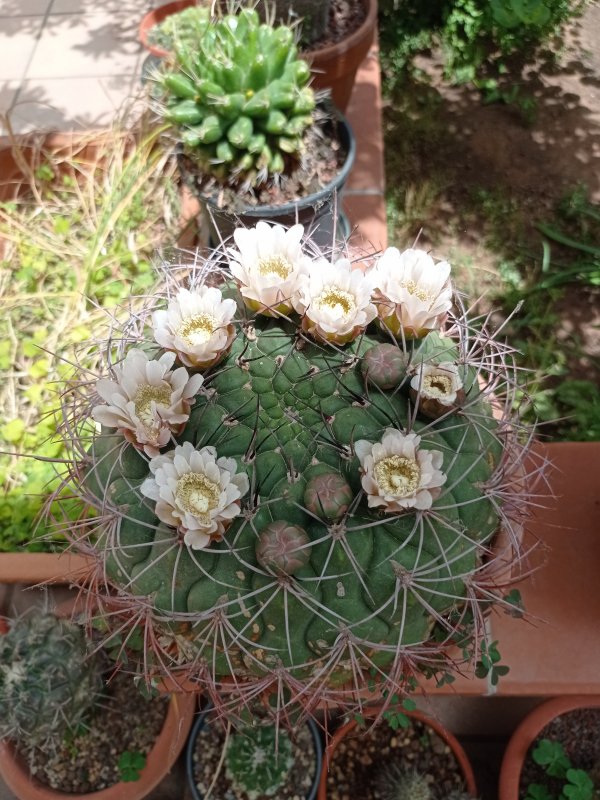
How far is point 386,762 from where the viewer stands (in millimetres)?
1502

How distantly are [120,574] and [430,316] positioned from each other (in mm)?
574

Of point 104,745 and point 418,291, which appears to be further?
point 104,745

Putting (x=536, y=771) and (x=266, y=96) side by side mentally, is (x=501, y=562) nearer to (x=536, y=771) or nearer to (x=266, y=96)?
(x=536, y=771)

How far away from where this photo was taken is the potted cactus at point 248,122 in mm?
1483

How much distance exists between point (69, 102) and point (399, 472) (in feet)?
9.10

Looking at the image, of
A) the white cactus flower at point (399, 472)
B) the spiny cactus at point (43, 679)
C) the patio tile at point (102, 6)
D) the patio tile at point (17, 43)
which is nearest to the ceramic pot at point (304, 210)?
the white cactus flower at point (399, 472)

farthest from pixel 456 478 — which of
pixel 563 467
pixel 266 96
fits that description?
pixel 266 96

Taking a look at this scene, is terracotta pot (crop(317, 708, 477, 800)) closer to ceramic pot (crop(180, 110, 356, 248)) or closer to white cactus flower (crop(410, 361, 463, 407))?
white cactus flower (crop(410, 361, 463, 407))

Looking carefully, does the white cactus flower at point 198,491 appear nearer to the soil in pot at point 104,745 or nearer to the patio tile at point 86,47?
the soil in pot at point 104,745

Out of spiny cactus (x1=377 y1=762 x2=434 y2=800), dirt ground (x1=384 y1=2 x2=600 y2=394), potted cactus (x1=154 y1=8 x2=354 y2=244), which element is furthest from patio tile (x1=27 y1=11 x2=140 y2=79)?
→ spiny cactus (x1=377 y1=762 x2=434 y2=800)

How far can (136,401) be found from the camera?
34.9 inches

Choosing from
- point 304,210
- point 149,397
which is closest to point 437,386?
point 149,397

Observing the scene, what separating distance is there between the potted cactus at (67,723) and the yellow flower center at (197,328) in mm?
668

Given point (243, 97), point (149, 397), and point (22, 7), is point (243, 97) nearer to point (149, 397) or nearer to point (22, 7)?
point (149, 397)
